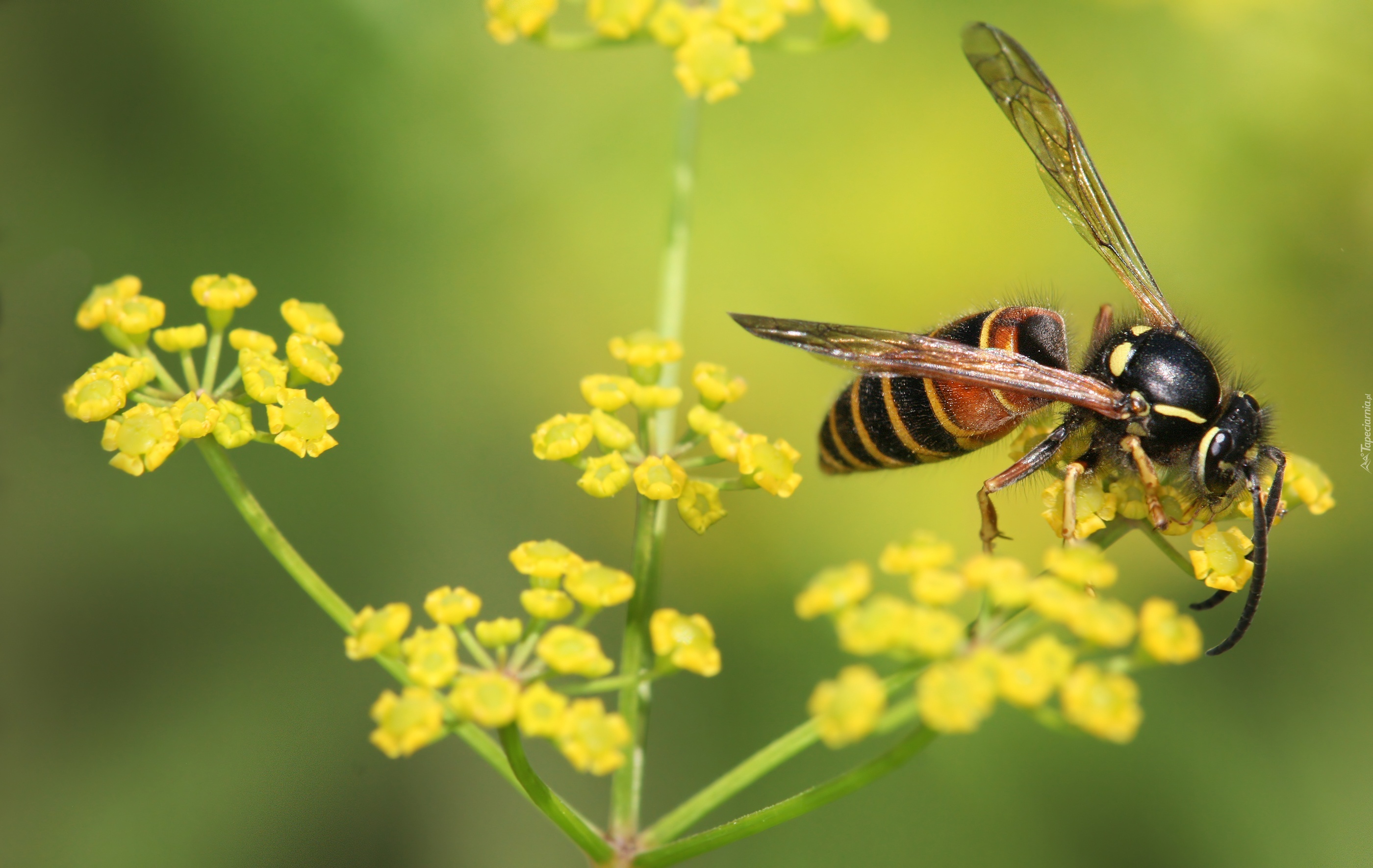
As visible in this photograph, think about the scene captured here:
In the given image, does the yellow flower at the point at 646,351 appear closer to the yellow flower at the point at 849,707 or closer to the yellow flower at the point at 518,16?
the yellow flower at the point at 518,16

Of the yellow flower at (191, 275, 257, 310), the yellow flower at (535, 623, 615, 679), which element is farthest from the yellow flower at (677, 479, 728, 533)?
the yellow flower at (191, 275, 257, 310)

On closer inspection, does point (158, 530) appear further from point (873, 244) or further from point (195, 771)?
point (873, 244)

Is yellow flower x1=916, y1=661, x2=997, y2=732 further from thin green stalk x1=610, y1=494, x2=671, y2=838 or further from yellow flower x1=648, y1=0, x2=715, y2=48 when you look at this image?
yellow flower x1=648, y1=0, x2=715, y2=48

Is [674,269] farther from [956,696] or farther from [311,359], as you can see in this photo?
[956,696]

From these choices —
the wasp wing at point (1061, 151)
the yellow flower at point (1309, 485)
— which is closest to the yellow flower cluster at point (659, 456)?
the yellow flower at point (1309, 485)

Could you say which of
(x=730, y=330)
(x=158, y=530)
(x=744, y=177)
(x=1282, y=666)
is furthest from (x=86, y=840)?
(x=1282, y=666)
